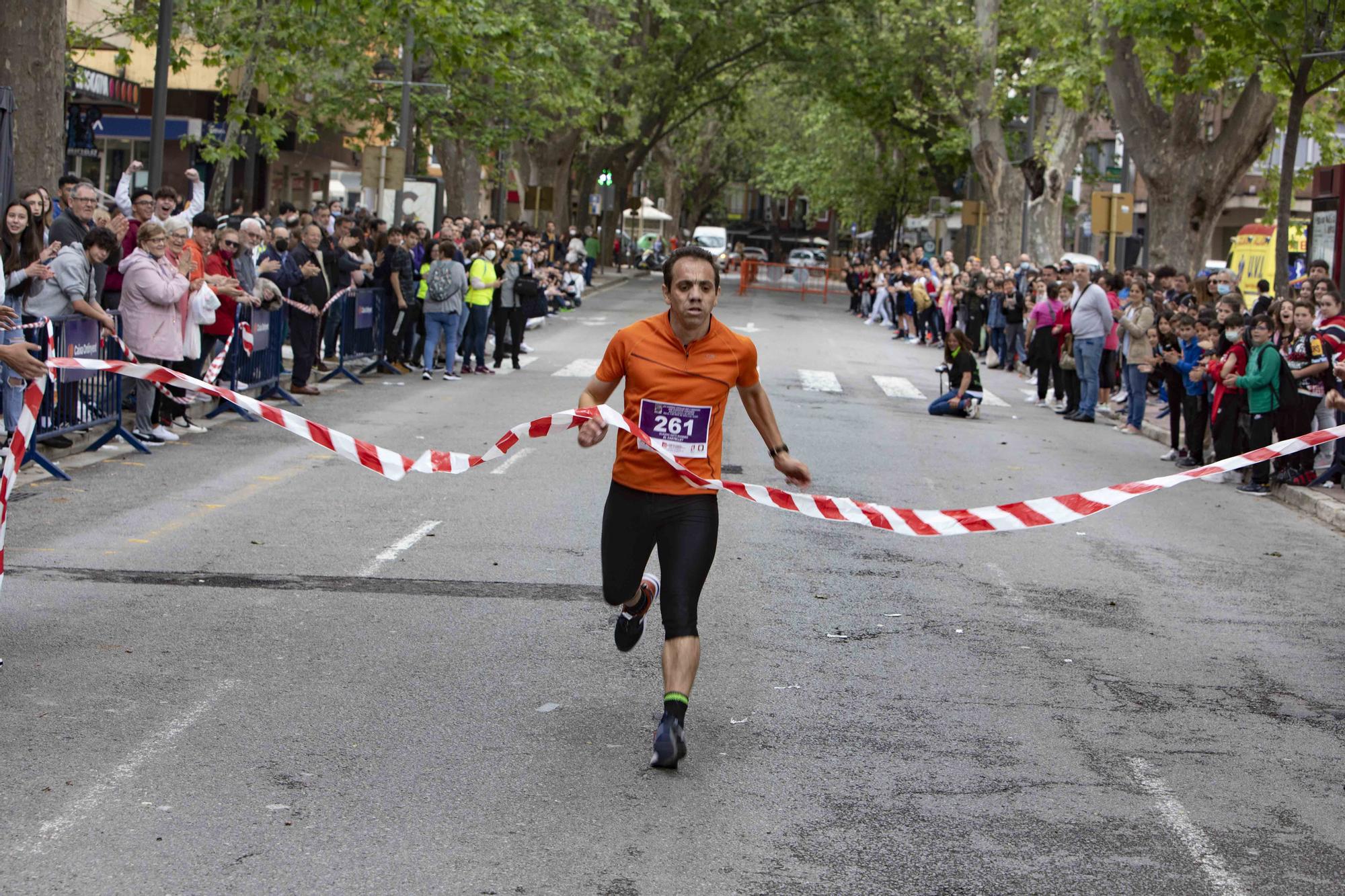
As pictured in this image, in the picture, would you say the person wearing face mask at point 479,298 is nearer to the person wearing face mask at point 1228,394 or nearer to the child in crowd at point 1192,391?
the child in crowd at point 1192,391

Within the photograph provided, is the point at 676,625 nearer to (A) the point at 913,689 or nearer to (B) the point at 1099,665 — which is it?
(A) the point at 913,689

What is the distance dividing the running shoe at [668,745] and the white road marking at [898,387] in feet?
56.0

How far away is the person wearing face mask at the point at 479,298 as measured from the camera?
22000 mm

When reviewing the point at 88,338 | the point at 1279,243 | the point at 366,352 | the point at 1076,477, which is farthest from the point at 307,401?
the point at 1279,243

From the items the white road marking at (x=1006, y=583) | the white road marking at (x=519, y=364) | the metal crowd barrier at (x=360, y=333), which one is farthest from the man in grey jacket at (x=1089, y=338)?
the white road marking at (x=1006, y=583)

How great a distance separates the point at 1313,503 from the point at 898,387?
10.5m

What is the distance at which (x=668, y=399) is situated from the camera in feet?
20.0

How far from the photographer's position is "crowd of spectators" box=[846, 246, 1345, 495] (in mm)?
14531

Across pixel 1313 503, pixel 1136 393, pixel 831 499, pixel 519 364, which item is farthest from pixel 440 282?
pixel 831 499

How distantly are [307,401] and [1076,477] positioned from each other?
26.8 ft

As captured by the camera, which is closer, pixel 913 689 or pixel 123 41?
pixel 913 689

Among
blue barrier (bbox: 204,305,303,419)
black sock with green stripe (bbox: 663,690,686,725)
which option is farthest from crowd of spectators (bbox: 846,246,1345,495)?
blue barrier (bbox: 204,305,303,419)

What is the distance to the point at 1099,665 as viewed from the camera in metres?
7.75

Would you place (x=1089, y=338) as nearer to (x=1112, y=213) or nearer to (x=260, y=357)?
(x=1112, y=213)
